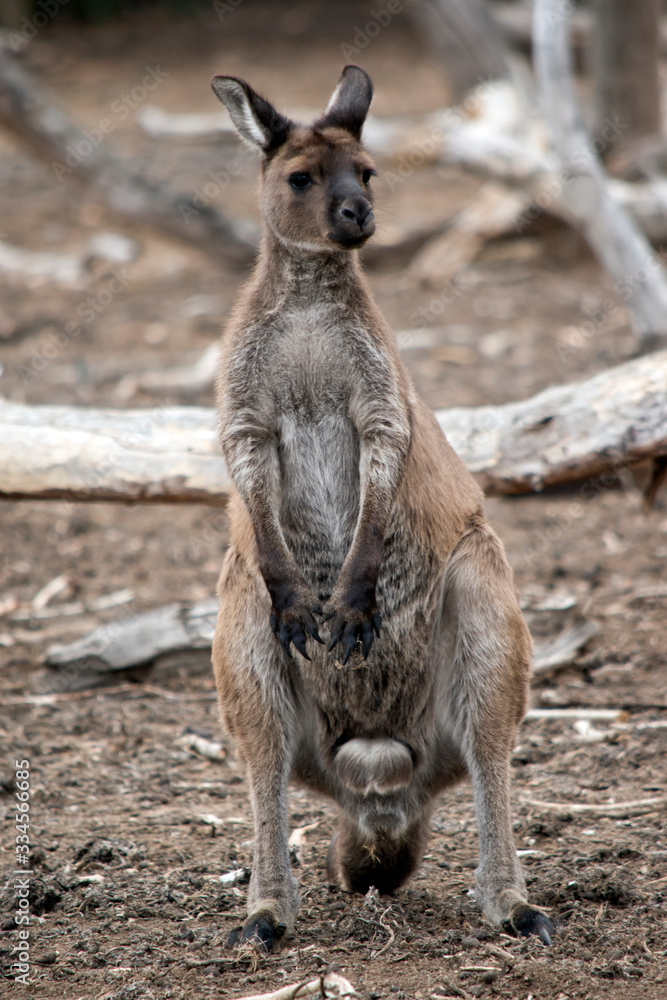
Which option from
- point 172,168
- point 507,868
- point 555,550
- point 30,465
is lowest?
point 507,868

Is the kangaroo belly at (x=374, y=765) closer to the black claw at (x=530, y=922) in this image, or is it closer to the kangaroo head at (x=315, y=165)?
the black claw at (x=530, y=922)

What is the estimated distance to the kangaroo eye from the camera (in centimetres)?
384

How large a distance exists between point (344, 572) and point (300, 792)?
1593 mm

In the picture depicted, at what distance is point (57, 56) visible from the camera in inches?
745

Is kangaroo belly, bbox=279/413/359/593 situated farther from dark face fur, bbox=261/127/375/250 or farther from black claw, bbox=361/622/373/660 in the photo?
dark face fur, bbox=261/127/375/250

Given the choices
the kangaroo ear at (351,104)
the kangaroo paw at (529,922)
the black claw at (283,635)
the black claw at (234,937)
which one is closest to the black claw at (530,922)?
the kangaroo paw at (529,922)

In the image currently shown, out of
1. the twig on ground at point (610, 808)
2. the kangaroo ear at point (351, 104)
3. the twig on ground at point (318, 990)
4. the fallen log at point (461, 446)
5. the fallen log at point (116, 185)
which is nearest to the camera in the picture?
the twig on ground at point (318, 990)

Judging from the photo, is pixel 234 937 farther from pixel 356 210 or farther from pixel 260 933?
pixel 356 210

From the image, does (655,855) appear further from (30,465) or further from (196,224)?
(196,224)

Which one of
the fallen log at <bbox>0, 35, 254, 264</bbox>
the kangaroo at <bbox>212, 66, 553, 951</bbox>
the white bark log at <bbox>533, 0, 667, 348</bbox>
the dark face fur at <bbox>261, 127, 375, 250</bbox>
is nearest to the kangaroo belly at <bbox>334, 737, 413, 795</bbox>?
the kangaroo at <bbox>212, 66, 553, 951</bbox>

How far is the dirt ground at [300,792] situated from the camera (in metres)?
3.24

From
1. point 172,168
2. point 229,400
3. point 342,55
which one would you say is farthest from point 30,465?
point 342,55

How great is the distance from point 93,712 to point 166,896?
5.51ft

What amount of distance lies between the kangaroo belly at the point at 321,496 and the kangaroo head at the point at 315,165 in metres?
0.66
